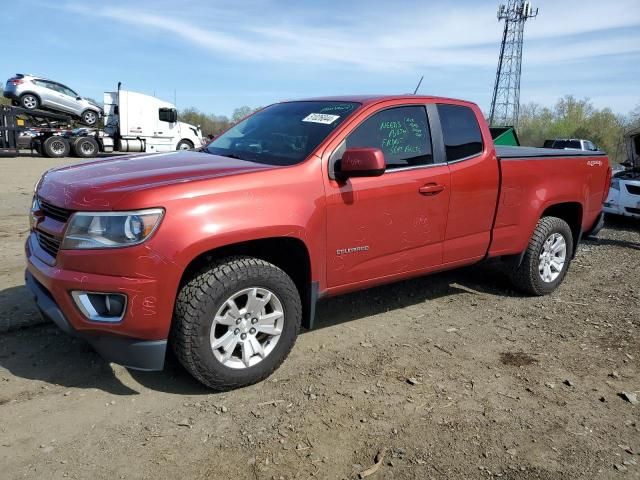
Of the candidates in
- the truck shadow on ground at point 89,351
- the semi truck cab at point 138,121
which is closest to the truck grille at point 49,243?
the truck shadow on ground at point 89,351

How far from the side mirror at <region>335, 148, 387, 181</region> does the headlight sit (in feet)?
4.06

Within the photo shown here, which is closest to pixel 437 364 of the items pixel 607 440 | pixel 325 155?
pixel 607 440

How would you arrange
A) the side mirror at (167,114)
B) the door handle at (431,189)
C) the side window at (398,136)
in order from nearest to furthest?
the side window at (398,136)
the door handle at (431,189)
the side mirror at (167,114)

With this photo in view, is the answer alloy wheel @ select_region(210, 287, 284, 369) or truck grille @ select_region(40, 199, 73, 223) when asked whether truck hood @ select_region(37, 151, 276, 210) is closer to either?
truck grille @ select_region(40, 199, 73, 223)

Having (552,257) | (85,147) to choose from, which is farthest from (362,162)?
(85,147)

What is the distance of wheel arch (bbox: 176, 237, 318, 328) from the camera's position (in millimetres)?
3176

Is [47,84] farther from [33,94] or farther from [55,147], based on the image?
[55,147]

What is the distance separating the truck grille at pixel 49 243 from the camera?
3070 millimetres

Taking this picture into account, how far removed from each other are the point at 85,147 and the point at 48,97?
2609mm

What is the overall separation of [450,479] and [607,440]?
3.33 ft

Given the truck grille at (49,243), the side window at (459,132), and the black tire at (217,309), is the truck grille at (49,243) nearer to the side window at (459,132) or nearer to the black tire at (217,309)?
the black tire at (217,309)

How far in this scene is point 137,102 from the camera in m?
23.1

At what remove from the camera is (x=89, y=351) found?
148 inches

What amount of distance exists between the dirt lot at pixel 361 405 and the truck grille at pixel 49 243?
0.85 meters
